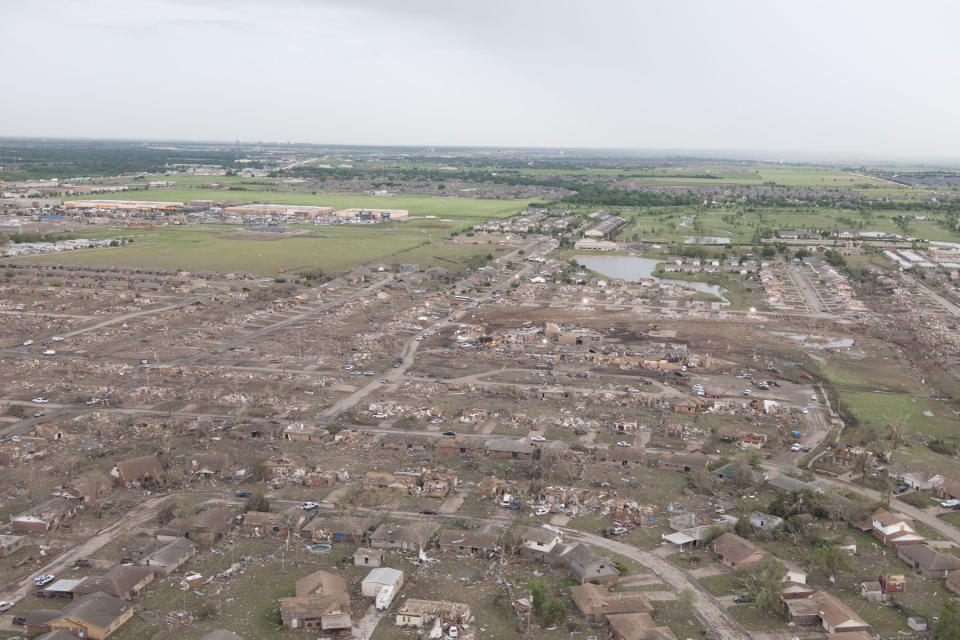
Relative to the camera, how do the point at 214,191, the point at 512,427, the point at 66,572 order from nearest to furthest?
1. the point at 66,572
2. the point at 512,427
3. the point at 214,191

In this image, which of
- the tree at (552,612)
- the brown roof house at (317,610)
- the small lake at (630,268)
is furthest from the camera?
the small lake at (630,268)

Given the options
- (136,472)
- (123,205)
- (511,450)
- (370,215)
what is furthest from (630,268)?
(123,205)

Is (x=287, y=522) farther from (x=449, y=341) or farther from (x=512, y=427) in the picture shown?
(x=449, y=341)

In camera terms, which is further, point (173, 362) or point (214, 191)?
point (214, 191)

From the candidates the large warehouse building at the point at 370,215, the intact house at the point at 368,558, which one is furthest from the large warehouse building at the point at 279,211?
the intact house at the point at 368,558

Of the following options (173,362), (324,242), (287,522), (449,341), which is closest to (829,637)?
(287,522)

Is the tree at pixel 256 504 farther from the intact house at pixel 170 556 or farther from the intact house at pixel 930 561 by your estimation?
the intact house at pixel 930 561

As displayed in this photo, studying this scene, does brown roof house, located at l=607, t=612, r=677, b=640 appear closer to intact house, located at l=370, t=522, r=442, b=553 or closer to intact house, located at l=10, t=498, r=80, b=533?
intact house, located at l=370, t=522, r=442, b=553
